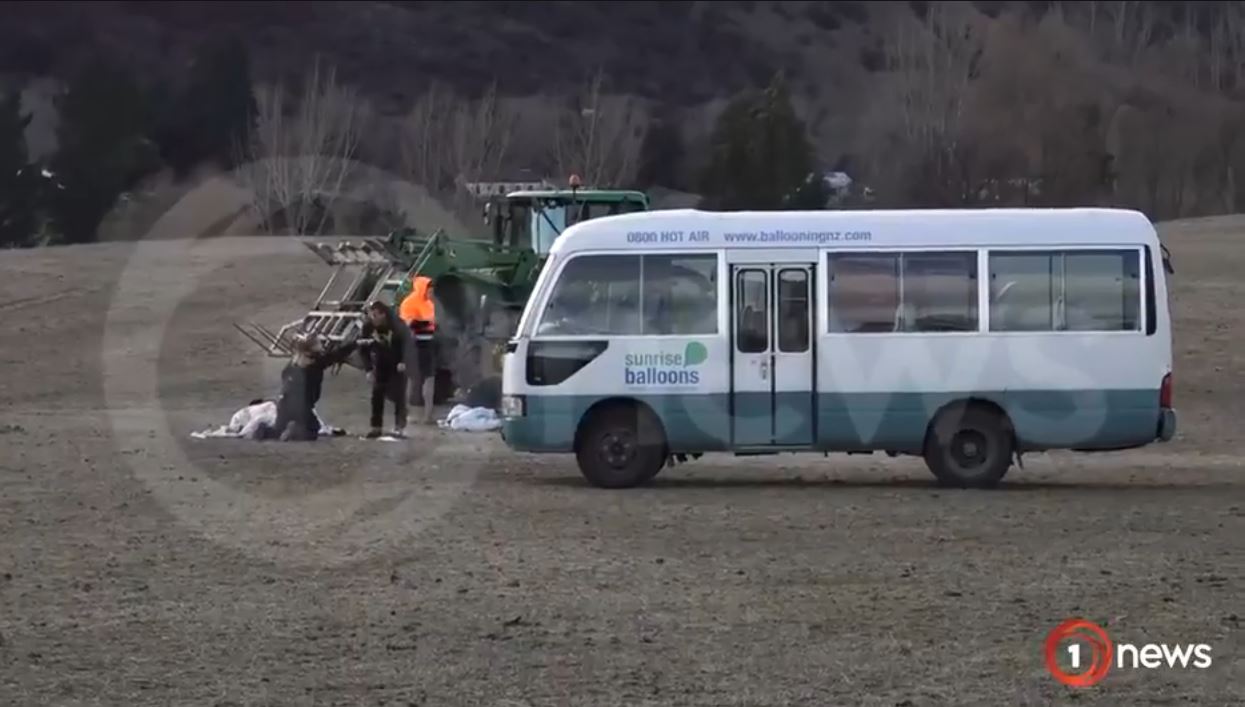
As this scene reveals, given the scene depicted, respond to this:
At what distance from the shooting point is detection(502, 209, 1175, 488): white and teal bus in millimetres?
19203

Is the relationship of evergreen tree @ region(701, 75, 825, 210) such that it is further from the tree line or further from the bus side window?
the bus side window

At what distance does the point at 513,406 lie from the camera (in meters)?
19.6

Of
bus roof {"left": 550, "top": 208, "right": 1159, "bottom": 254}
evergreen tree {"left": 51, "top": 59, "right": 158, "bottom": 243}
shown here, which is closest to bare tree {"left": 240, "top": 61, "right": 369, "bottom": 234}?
evergreen tree {"left": 51, "top": 59, "right": 158, "bottom": 243}

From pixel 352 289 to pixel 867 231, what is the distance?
13.0 meters

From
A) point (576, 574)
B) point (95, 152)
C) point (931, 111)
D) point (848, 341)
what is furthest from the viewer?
point (931, 111)

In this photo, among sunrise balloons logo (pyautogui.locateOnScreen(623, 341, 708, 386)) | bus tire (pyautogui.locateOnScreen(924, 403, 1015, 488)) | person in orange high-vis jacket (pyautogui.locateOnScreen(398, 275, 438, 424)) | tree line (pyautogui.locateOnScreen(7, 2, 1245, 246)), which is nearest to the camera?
bus tire (pyautogui.locateOnScreen(924, 403, 1015, 488))

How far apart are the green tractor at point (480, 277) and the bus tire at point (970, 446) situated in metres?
10.7

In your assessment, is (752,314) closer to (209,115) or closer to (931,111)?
(931,111)

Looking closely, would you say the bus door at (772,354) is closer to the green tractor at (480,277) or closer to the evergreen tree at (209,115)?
the green tractor at (480,277)

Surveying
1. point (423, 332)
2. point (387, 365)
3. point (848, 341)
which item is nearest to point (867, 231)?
point (848, 341)

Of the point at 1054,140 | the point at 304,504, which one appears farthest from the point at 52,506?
the point at 1054,140

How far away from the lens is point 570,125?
69500 millimetres

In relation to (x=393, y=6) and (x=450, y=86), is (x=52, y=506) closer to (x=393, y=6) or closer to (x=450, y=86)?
(x=450, y=86)

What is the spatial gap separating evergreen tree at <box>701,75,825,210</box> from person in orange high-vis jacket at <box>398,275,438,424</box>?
1331 inches
